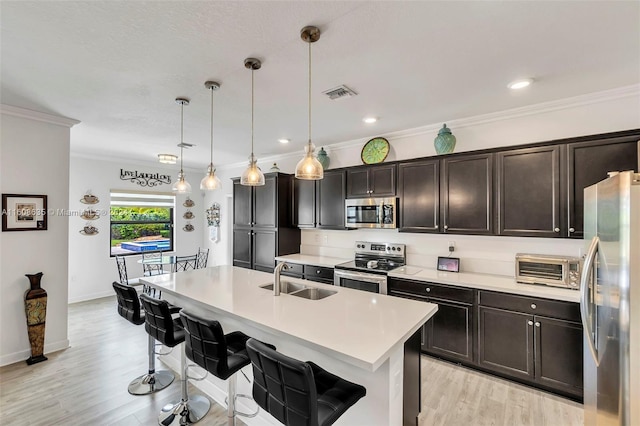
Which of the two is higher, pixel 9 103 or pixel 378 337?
pixel 9 103

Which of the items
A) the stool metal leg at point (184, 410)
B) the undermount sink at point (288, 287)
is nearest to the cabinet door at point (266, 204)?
the undermount sink at point (288, 287)

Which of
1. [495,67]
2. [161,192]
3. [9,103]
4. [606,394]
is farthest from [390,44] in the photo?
[161,192]

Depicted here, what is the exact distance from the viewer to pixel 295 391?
1266mm

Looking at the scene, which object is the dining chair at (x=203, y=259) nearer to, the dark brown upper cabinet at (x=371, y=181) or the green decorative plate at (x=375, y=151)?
the dark brown upper cabinet at (x=371, y=181)

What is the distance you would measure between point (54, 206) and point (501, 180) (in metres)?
5.06

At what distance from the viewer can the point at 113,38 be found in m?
1.90

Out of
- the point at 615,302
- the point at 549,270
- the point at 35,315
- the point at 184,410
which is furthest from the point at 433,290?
the point at 35,315

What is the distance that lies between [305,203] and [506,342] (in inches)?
123

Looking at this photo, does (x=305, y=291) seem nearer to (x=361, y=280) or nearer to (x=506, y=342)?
(x=361, y=280)

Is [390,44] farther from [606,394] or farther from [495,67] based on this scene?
[606,394]

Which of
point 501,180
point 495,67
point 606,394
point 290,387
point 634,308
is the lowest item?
point 606,394

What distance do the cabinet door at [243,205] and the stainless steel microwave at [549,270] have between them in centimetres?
394

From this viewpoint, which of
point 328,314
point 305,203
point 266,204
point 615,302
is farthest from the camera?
point 266,204

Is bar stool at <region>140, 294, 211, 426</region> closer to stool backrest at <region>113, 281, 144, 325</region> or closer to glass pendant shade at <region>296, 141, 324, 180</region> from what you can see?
stool backrest at <region>113, 281, 144, 325</region>
